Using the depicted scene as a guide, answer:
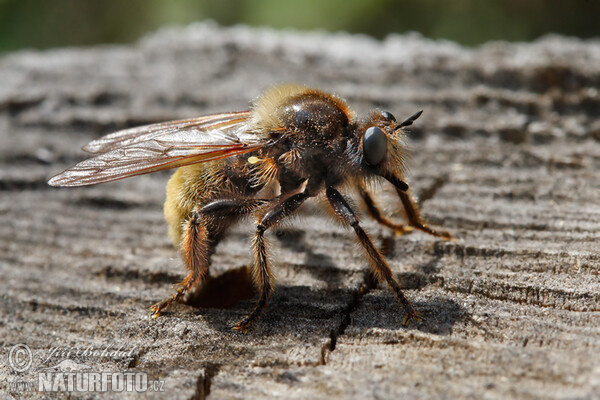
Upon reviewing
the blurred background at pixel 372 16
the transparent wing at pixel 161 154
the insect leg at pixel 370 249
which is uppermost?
the blurred background at pixel 372 16

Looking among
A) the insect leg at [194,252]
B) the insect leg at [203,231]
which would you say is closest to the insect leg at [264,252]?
the insect leg at [203,231]

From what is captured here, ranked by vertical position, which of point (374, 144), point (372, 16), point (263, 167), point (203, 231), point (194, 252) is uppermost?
point (372, 16)

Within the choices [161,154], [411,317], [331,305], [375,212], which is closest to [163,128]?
[161,154]

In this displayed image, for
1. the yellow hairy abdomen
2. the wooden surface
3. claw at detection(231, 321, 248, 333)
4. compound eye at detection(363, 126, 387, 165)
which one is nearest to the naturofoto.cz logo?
the wooden surface

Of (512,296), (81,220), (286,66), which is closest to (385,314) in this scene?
(512,296)

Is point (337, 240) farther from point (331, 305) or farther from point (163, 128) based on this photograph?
point (163, 128)

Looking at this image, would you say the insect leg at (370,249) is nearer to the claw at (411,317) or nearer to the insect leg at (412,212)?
the claw at (411,317)

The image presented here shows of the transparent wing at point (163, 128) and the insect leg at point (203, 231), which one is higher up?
the transparent wing at point (163, 128)
